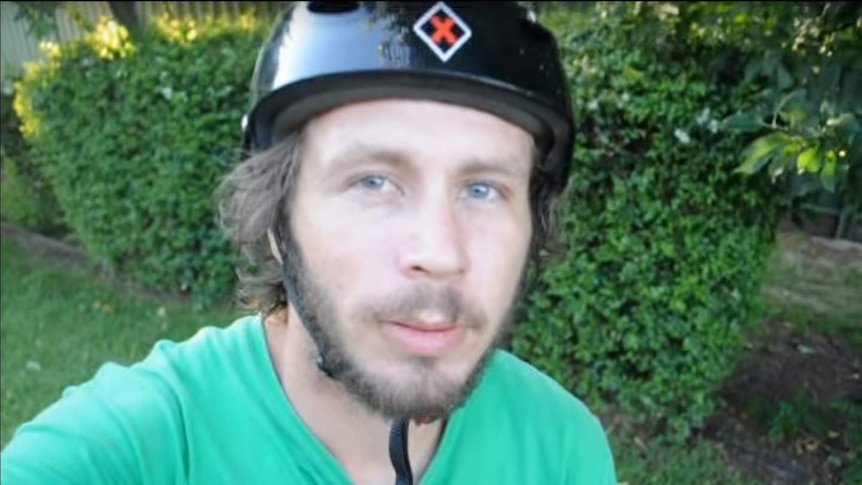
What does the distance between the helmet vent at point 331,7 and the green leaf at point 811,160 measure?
146cm

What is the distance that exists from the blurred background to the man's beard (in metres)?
0.60

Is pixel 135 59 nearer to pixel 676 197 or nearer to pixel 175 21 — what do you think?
pixel 175 21

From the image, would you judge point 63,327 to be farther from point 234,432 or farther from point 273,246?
point 234,432

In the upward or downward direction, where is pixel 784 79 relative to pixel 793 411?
upward

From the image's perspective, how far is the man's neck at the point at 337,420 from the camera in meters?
1.75

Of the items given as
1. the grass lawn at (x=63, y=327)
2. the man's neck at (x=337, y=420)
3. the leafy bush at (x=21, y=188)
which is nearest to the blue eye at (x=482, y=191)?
the man's neck at (x=337, y=420)

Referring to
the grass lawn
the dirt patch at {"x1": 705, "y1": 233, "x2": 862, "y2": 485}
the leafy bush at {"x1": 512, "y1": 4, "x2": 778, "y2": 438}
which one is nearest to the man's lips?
Result: the leafy bush at {"x1": 512, "y1": 4, "x2": 778, "y2": 438}

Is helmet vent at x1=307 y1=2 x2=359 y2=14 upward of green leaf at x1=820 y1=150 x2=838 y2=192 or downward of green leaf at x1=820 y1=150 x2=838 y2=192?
upward

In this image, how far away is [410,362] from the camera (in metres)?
1.63

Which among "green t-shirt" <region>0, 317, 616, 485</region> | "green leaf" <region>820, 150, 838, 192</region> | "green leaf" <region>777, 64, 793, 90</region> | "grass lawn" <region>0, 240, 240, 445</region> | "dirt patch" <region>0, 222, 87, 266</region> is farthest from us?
"dirt patch" <region>0, 222, 87, 266</region>

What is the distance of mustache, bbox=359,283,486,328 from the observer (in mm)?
1585

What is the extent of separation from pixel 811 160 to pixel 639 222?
1.46 m

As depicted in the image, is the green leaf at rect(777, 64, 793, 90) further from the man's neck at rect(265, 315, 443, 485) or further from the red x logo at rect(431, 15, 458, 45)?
the man's neck at rect(265, 315, 443, 485)

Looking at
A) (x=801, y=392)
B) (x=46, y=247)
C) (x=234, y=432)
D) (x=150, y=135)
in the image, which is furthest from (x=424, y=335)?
(x=46, y=247)
